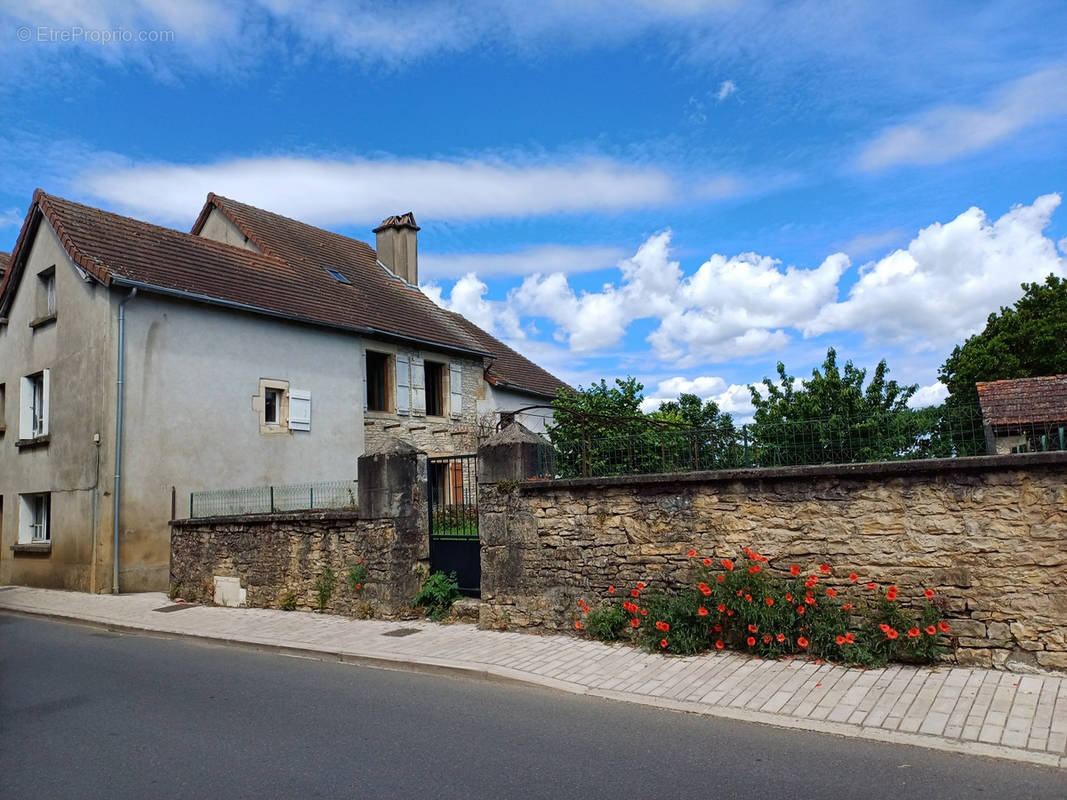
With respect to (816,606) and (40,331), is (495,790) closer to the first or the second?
(816,606)

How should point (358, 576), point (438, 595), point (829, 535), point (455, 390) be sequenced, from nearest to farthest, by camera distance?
point (829, 535) → point (438, 595) → point (358, 576) → point (455, 390)

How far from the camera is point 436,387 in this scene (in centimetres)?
2294

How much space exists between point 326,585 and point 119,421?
21.7 ft

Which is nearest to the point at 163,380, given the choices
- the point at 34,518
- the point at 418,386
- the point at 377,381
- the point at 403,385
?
the point at 34,518

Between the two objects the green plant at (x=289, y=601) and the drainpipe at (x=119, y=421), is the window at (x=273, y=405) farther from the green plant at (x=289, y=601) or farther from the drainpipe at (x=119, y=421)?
the green plant at (x=289, y=601)

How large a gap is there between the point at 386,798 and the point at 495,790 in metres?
0.58

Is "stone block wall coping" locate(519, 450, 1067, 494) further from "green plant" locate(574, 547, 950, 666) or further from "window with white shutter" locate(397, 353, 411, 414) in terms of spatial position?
"window with white shutter" locate(397, 353, 411, 414)

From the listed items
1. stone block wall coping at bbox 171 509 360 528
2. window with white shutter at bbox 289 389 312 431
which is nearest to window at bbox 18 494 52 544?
window with white shutter at bbox 289 389 312 431

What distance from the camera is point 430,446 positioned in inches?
862

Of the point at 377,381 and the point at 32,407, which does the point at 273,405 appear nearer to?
the point at 377,381

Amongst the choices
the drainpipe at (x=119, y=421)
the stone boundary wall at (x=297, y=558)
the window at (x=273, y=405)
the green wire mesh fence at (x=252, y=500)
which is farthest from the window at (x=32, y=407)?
the stone boundary wall at (x=297, y=558)

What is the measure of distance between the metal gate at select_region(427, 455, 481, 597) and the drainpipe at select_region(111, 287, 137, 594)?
7.51 m

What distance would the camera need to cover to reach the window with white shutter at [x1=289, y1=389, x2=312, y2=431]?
58.8 ft

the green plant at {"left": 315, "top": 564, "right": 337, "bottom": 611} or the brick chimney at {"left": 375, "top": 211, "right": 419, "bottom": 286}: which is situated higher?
the brick chimney at {"left": 375, "top": 211, "right": 419, "bottom": 286}
